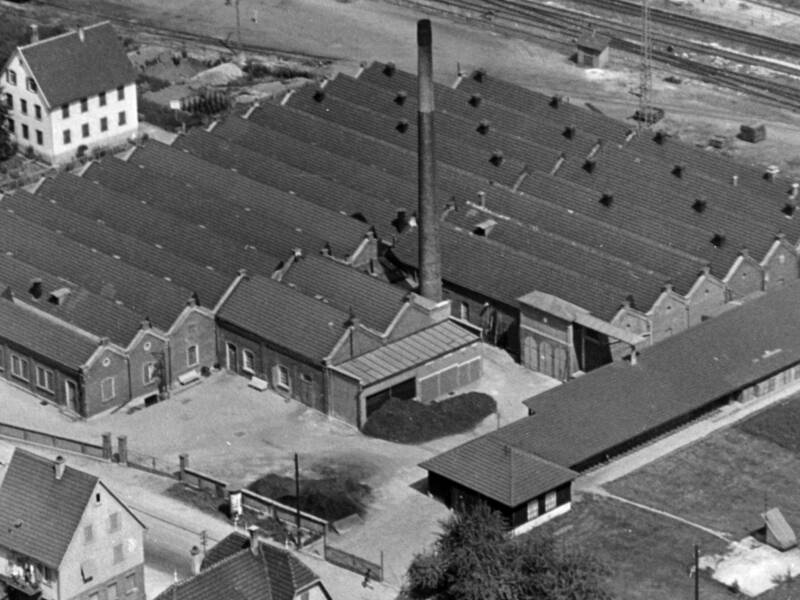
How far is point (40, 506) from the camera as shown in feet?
399

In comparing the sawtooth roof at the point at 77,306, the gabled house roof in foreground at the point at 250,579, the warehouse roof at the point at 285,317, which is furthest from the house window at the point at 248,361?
the gabled house roof in foreground at the point at 250,579

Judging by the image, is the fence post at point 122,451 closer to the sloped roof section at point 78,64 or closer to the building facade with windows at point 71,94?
the building facade with windows at point 71,94

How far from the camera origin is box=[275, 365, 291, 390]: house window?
151375 millimetres

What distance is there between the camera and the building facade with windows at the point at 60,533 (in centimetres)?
12062

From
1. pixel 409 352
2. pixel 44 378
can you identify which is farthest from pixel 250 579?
pixel 44 378

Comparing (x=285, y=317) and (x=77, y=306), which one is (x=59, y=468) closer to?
(x=285, y=317)

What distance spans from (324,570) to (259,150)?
55368 millimetres

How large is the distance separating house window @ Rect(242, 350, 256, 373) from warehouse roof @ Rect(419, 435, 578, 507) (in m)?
19.4

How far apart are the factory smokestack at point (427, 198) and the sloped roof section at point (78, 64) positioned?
42675 mm

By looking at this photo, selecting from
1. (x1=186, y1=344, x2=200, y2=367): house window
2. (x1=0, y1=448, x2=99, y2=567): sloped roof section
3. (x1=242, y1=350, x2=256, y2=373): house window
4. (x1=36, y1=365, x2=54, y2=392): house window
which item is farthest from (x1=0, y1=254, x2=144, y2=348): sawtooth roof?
(x1=0, y1=448, x2=99, y2=567): sloped roof section

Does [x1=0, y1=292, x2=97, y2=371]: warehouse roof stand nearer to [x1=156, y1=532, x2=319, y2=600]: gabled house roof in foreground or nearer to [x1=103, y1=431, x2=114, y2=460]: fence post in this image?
[x1=103, y1=431, x2=114, y2=460]: fence post

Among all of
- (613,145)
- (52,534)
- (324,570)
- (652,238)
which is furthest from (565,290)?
(52,534)

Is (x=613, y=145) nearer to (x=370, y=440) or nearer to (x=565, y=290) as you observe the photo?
(x=565, y=290)

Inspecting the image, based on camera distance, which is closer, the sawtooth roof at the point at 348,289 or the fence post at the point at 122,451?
the fence post at the point at 122,451
